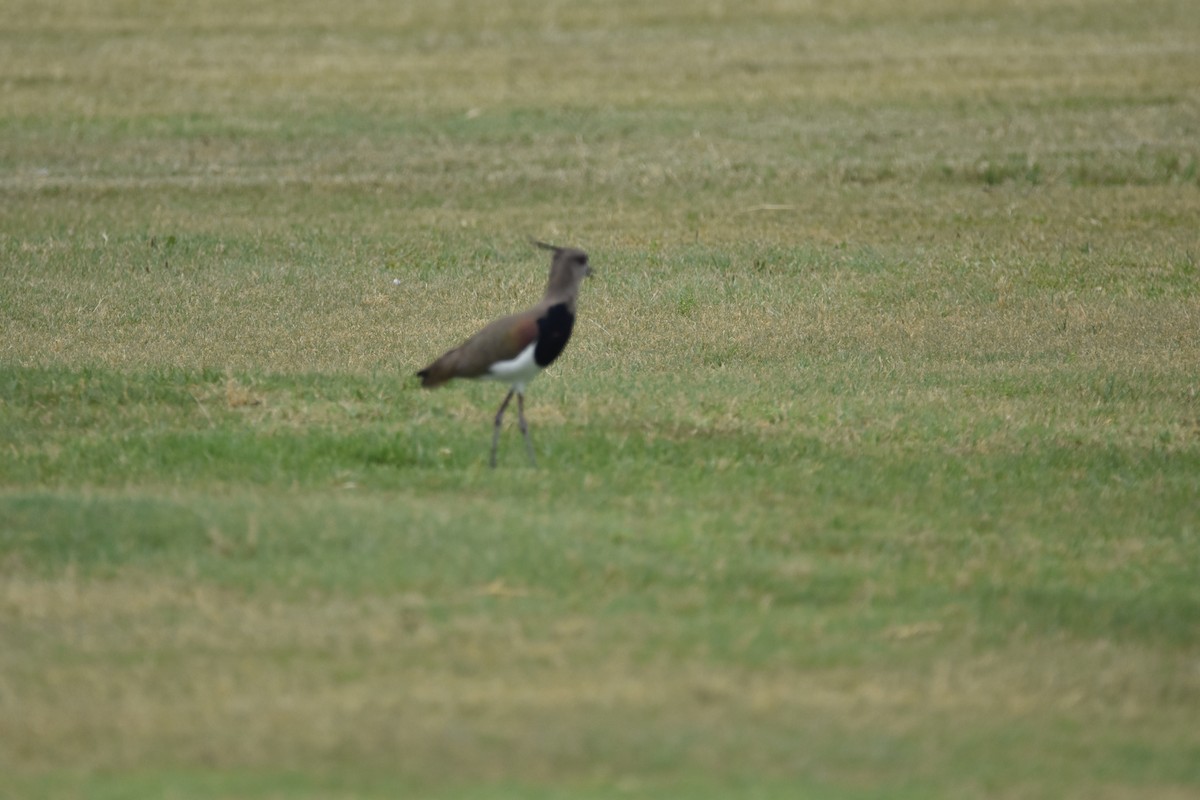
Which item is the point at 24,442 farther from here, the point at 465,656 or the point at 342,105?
the point at 342,105

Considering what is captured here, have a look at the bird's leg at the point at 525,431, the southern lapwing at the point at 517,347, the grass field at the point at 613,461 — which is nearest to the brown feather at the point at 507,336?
the southern lapwing at the point at 517,347

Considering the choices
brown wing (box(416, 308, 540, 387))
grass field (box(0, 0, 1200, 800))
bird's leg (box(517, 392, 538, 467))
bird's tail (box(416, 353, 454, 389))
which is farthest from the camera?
bird's leg (box(517, 392, 538, 467))

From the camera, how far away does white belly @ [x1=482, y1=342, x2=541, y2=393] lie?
365 inches

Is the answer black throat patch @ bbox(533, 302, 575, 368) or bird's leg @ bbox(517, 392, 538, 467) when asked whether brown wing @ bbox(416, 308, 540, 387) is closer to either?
black throat patch @ bbox(533, 302, 575, 368)

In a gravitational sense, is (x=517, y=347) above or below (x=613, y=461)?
above

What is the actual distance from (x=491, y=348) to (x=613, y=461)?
1.13 meters

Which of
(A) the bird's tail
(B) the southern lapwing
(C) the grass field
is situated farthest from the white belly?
(C) the grass field

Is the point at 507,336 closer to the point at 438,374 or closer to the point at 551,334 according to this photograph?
the point at 551,334

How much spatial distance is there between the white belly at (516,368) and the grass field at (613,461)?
23.1 inches

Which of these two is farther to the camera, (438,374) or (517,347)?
(438,374)

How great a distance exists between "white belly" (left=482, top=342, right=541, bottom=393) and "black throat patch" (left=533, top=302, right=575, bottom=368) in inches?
1.3

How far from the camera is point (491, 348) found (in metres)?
9.32

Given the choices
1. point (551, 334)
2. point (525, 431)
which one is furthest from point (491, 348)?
point (525, 431)

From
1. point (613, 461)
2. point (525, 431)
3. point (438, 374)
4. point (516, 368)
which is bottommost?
point (613, 461)
